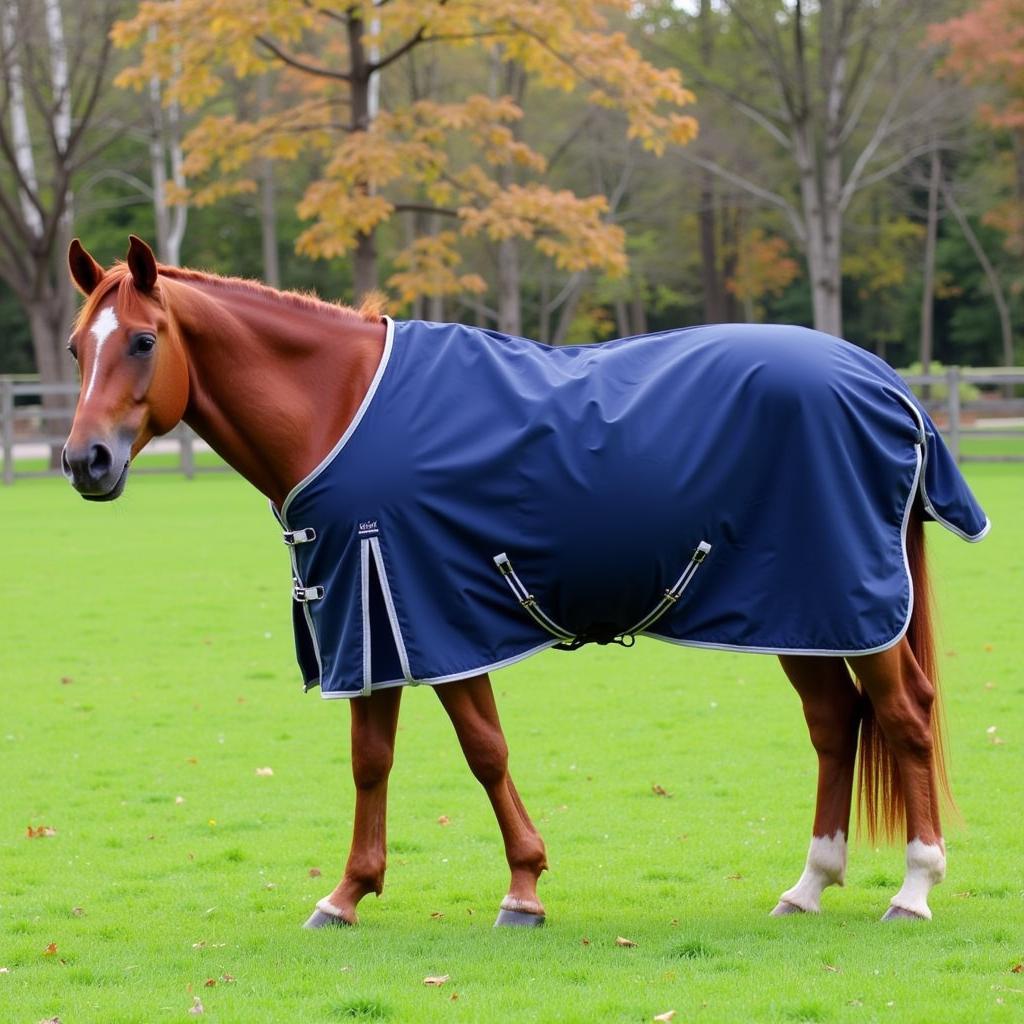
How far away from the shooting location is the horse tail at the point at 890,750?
506 centimetres

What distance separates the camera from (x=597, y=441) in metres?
4.78

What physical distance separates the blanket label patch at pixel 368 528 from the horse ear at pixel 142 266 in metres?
0.98

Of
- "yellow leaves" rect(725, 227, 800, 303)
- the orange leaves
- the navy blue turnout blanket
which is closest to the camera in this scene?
the navy blue turnout blanket

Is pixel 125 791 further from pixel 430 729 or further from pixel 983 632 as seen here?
pixel 983 632

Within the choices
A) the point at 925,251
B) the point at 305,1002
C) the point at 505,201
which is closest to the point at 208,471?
the point at 505,201

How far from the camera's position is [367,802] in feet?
16.4

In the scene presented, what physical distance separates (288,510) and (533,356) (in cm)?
99

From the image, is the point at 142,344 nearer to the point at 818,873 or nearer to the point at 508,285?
the point at 818,873

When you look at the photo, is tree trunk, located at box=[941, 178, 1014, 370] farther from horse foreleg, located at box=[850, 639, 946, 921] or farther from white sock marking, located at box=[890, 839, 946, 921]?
white sock marking, located at box=[890, 839, 946, 921]

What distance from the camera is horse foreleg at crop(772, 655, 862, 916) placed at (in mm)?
5047

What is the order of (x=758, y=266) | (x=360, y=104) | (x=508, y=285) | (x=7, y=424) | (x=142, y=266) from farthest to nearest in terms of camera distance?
(x=758, y=266) → (x=508, y=285) → (x=7, y=424) → (x=360, y=104) → (x=142, y=266)

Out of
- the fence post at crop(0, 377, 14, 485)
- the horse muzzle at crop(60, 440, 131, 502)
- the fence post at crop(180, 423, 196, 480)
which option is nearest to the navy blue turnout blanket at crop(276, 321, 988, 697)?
the horse muzzle at crop(60, 440, 131, 502)

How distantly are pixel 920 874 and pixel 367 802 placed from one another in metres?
1.86

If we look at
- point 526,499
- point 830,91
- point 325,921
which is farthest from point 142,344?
point 830,91
